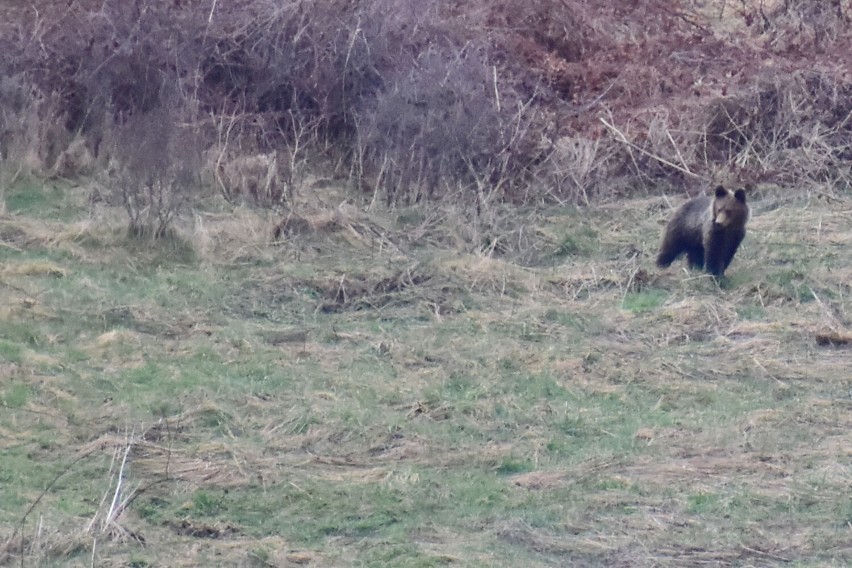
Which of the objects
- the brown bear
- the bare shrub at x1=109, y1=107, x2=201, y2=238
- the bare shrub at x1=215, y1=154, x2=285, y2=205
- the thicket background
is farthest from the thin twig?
the bare shrub at x1=109, y1=107, x2=201, y2=238

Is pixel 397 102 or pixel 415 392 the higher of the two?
pixel 397 102

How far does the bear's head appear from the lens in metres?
10.3

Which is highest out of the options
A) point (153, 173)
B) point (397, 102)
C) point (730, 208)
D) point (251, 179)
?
point (730, 208)

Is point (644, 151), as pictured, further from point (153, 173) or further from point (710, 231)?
point (153, 173)

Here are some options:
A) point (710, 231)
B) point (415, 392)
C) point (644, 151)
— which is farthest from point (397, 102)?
point (415, 392)

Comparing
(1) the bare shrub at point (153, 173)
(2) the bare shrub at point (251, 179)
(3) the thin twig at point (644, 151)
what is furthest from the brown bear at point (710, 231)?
(1) the bare shrub at point (153, 173)

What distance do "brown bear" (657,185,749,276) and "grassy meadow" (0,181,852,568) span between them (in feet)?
0.63

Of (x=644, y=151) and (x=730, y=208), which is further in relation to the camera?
(x=644, y=151)

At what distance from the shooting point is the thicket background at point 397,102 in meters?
13.4

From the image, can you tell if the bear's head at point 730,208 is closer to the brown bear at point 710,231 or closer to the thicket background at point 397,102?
the brown bear at point 710,231

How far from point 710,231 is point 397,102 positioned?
4.33 meters

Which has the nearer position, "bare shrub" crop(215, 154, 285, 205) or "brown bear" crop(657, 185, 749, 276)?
"brown bear" crop(657, 185, 749, 276)

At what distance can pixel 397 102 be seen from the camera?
44.6 ft

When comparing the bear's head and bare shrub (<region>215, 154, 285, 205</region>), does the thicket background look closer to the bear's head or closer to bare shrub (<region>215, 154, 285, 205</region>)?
bare shrub (<region>215, 154, 285, 205</region>)
